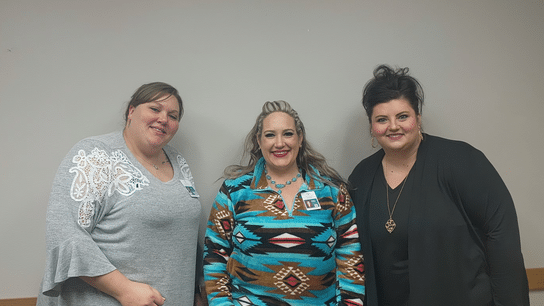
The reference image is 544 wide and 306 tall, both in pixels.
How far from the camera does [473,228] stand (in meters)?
1.72

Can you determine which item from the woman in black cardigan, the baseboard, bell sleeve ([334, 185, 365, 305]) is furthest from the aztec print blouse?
the baseboard

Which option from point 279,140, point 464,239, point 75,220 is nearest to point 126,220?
point 75,220

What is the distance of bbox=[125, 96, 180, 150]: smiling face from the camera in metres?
1.80

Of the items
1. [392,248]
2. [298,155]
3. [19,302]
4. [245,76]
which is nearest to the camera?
[392,248]

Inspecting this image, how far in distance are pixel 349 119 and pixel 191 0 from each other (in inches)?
51.4

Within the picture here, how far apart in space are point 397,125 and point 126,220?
1.39m

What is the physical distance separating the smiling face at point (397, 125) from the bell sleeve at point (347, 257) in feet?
1.22

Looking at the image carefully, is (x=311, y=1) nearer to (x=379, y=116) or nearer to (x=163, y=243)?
(x=379, y=116)

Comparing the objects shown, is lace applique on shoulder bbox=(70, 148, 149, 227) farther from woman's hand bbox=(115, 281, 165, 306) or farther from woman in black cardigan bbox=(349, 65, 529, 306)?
woman in black cardigan bbox=(349, 65, 529, 306)

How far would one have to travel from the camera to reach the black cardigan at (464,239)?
165 centimetres

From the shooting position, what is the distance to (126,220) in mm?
1653

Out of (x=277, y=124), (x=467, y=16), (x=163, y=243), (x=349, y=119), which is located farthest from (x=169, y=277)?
(x=467, y=16)

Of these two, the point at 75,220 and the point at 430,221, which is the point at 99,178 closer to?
the point at 75,220

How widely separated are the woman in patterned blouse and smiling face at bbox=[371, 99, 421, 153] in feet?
1.18
